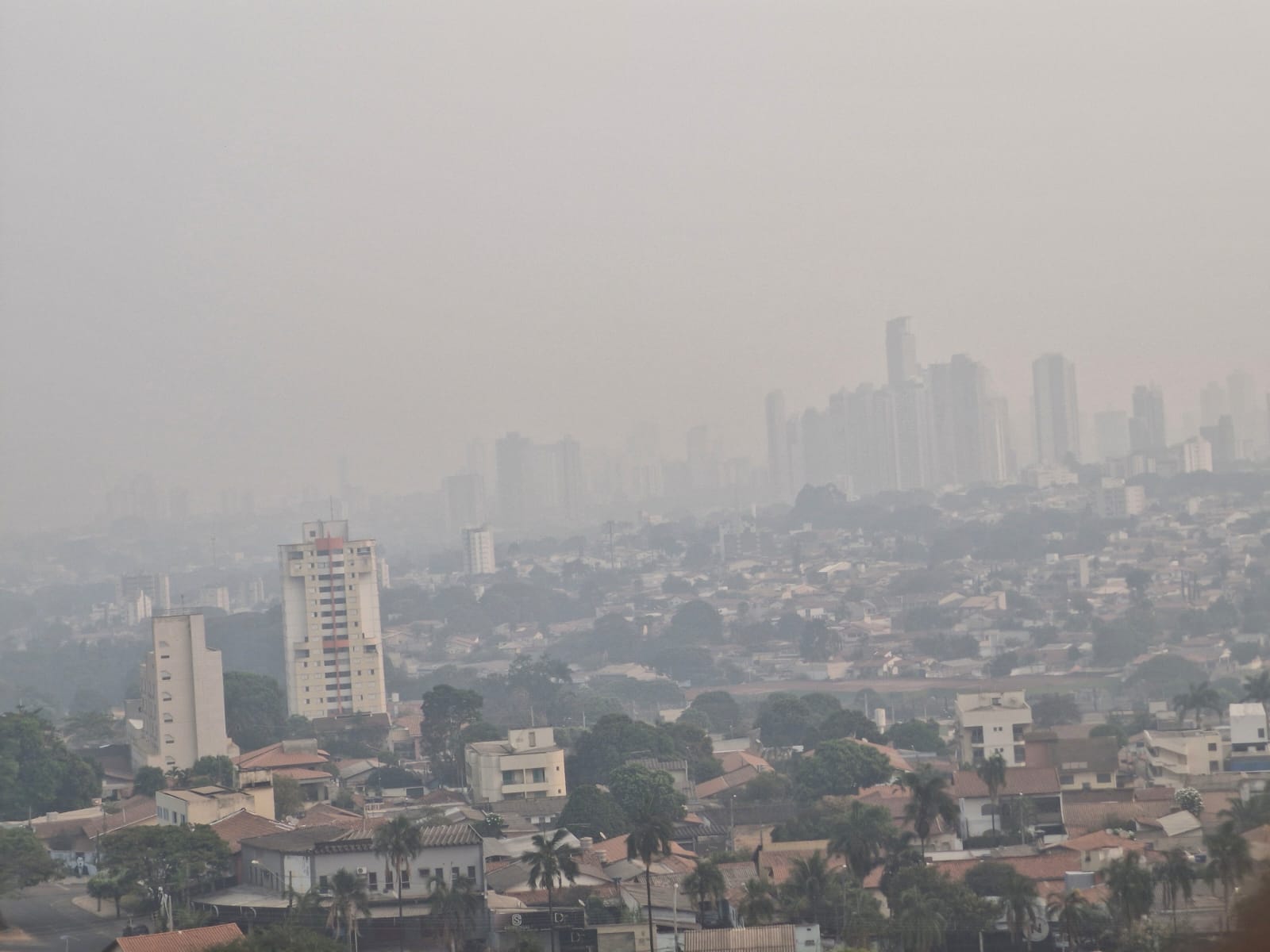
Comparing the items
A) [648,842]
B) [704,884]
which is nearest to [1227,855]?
[704,884]

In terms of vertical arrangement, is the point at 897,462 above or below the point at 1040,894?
above

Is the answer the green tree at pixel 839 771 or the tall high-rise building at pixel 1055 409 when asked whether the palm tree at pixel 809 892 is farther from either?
the tall high-rise building at pixel 1055 409

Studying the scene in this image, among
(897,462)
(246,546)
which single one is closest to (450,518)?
(246,546)

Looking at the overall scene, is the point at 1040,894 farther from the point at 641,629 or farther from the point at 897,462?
the point at 897,462

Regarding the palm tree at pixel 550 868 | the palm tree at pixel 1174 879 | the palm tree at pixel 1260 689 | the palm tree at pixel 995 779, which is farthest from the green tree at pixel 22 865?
the palm tree at pixel 1260 689

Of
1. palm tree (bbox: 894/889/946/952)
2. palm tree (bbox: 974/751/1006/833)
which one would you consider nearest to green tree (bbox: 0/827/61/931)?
palm tree (bbox: 894/889/946/952)

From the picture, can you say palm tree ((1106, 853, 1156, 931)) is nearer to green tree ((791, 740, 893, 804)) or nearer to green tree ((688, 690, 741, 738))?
green tree ((791, 740, 893, 804))
